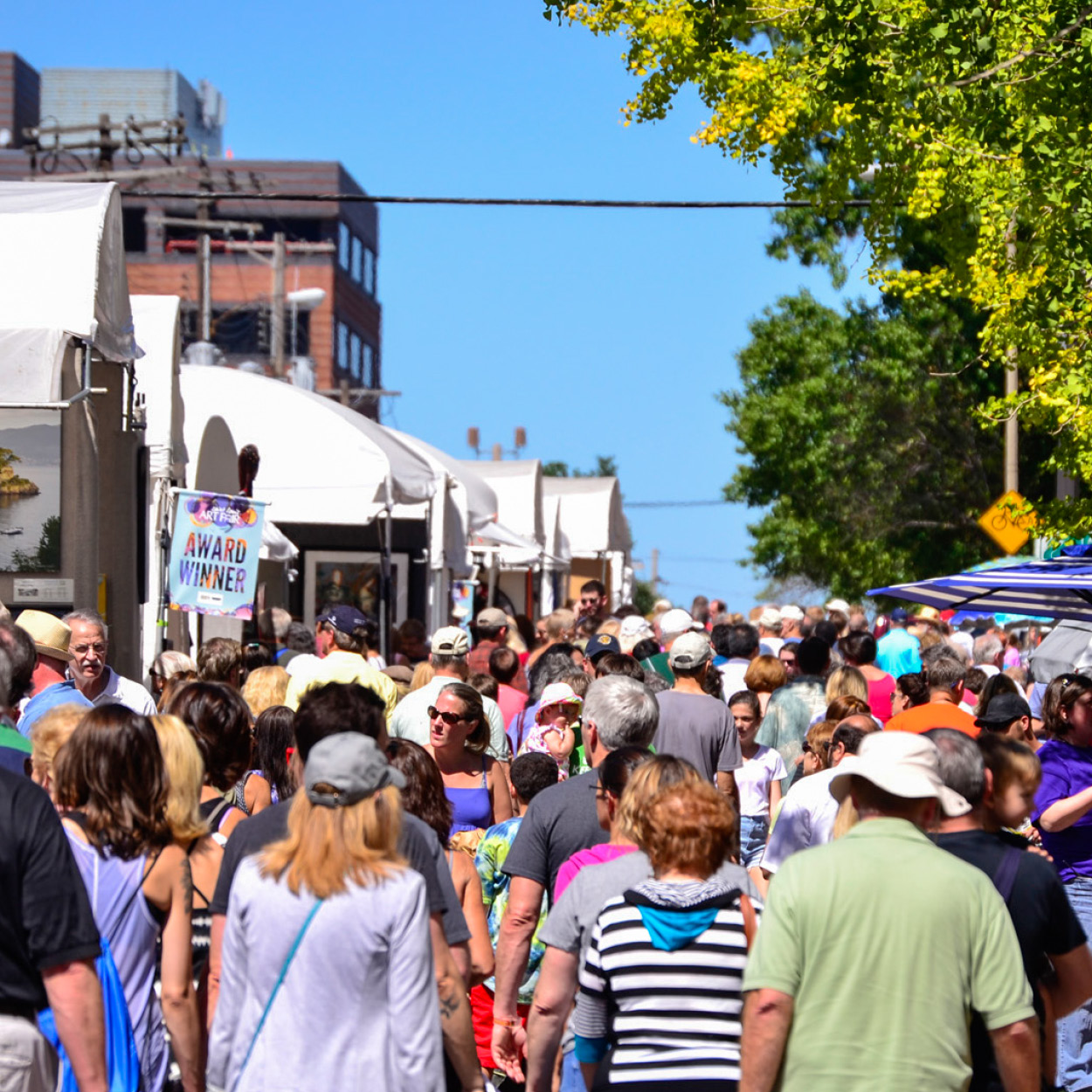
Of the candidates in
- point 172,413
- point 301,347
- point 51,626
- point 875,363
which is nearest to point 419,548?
point 172,413

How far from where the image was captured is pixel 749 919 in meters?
4.19

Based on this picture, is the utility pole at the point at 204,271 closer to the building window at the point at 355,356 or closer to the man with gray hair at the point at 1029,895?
the man with gray hair at the point at 1029,895

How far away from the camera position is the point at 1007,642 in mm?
19594

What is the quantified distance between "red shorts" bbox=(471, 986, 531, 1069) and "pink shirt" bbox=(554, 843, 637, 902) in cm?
61

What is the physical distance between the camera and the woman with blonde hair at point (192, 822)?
435 cm

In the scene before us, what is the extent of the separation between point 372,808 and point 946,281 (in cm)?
1249

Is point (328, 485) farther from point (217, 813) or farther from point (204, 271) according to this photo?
point (204, 271)

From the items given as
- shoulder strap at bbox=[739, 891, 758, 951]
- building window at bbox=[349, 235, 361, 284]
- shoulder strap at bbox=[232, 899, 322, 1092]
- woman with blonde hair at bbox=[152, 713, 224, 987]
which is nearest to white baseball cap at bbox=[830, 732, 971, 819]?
shoulder strap at bbox=[739, 891, 758, 951]

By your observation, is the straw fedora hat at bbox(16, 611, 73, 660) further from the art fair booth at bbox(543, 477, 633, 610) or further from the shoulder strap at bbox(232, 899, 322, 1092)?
the art fair booth at bbox(543, 477, 633, 610)

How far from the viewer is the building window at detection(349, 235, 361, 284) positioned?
74.6 meters

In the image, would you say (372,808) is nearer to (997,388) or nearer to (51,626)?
(51,626)

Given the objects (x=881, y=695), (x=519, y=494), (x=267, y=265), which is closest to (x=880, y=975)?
(x=881, y=695)

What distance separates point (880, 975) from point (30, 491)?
22.9 feet

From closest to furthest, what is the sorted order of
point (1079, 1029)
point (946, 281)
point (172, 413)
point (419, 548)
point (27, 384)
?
point (1079, 1029), point (27, 384), point (172, 413), point (946, 281), point (419, 548)
